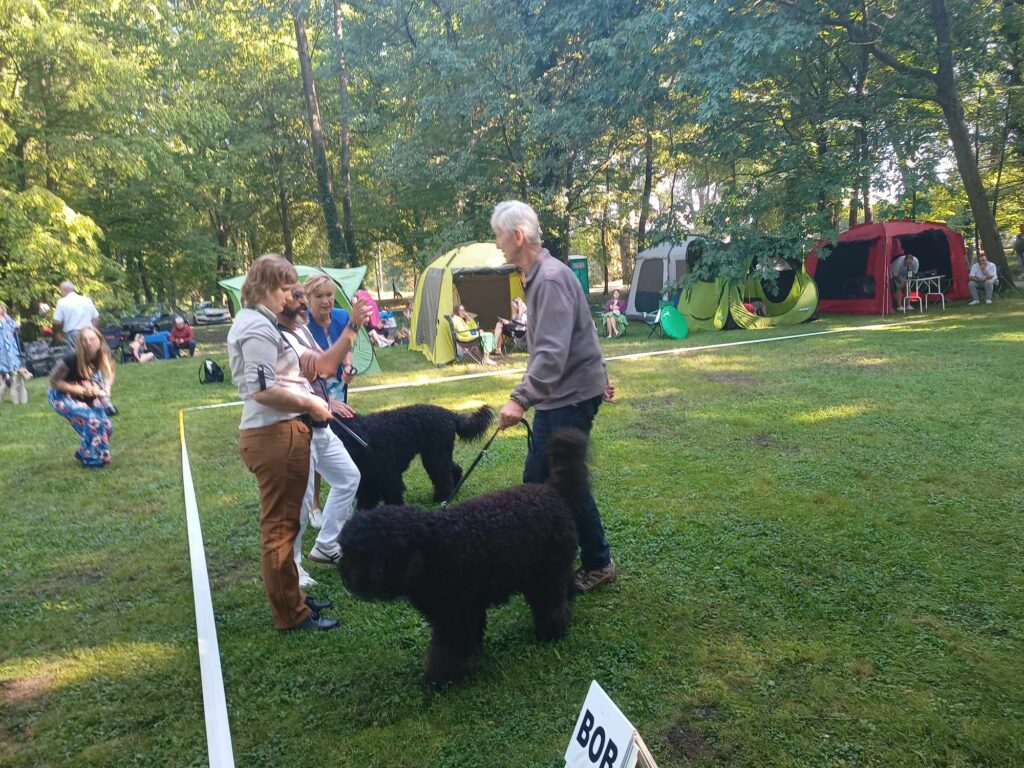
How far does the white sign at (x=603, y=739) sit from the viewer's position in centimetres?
154

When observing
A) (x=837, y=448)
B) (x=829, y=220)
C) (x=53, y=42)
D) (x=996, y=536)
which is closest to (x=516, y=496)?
(x=996, y=536)

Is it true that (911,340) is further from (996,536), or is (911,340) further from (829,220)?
(996,536)

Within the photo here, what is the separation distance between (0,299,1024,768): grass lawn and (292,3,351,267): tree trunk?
15.7m

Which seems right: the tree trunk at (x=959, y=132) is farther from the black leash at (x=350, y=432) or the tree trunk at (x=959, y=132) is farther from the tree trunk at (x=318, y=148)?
the tree trunk at (x=318, y=148)

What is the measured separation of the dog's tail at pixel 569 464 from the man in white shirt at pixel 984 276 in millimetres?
15684

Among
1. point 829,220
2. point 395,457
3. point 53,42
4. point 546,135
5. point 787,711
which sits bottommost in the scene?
point 787,711

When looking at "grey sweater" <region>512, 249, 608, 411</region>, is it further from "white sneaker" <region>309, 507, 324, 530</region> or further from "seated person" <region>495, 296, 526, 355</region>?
"seated person" <region>495, 296, 526, 355</region>

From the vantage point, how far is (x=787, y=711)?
2.35m

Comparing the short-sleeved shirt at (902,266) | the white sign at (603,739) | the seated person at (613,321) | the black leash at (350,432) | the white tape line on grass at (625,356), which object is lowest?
the white sign at (603,739)

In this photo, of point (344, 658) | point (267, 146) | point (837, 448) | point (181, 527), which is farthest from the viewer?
point (267, 146)

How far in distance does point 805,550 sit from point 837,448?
2.01 m

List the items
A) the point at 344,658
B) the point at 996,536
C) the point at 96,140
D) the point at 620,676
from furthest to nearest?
the point at 96,140 < the point at 996,536 < the point at 344,658 < the point at 620,676

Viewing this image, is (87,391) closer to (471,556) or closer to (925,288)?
(471,556)

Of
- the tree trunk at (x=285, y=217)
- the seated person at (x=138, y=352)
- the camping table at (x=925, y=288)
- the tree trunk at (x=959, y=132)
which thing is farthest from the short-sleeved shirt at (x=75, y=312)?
the tree trunk at (x=285, y=217)
